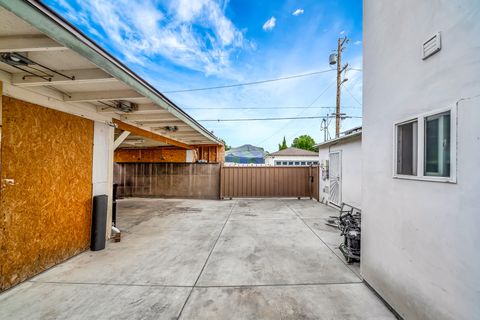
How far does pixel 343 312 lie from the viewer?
1.99 metres

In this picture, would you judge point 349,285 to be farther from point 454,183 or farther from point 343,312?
point 454,183

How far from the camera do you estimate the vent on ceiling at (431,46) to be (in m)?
1.54

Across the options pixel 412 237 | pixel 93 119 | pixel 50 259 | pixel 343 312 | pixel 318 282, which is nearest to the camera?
pixel 412 237

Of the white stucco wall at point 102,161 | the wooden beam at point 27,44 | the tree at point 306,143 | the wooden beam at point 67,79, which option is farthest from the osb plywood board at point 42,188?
the tree at point 306,143

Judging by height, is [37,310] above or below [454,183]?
Result: below

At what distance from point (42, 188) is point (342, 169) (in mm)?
7180

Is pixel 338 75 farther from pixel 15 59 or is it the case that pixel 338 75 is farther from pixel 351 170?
pixel 15 59

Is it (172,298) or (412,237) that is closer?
(412,237)

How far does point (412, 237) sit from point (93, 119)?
4768 mm

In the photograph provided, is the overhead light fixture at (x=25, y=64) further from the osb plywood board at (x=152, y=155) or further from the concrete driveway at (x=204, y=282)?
the osb plywood board at (x=152, y=155)

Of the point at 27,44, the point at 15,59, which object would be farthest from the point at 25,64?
the point at 27,44

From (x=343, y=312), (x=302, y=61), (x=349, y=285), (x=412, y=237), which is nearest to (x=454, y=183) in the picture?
(x=412, y=237)

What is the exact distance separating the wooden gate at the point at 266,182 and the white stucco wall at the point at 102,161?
5.48 m

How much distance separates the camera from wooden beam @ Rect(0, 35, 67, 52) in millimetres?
1612
